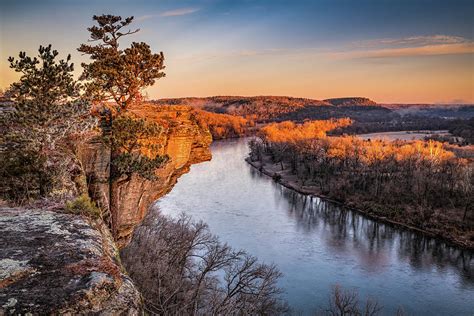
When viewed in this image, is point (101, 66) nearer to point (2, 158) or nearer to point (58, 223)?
point (2, 158)

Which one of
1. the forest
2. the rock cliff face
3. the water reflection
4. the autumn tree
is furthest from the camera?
the forest

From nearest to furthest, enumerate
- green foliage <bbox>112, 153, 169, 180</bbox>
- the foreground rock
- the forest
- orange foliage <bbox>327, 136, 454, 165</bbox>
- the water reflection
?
the foreground rock, green foliage <bbox>112, 153, 169, 180</bbox>, the water reflection, the forest, orange foliage <bbox>327, 136, 454, 165</bbox>

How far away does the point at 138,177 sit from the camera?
12836 millimetres

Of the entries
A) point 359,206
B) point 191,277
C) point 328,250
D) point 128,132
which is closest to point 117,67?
point 128,132

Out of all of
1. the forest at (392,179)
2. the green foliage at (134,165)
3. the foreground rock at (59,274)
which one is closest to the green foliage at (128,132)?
the green foliage at (134,165)

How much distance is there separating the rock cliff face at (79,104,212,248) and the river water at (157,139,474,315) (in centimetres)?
1150

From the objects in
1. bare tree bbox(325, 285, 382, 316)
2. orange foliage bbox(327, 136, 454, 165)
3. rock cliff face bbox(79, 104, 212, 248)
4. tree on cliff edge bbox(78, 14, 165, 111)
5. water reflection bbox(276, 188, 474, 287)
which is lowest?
water reflection bbox(276, 188, 474, 287)

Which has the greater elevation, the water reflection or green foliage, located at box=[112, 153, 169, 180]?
green foliage, located at box=[112, 153, 169, 180]

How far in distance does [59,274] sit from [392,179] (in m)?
52.5

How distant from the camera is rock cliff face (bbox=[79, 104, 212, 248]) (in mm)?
11734

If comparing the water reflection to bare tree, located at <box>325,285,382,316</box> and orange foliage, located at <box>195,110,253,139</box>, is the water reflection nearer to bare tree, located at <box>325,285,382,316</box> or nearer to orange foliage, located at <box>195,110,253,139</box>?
bare tree, located at <box>325,285,382,316</box>

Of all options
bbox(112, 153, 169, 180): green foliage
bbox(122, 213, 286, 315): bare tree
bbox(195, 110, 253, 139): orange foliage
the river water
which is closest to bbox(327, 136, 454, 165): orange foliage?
the river water

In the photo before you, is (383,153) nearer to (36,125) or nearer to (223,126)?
(36,125)

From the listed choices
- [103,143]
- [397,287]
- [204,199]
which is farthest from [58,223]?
[204,199]
